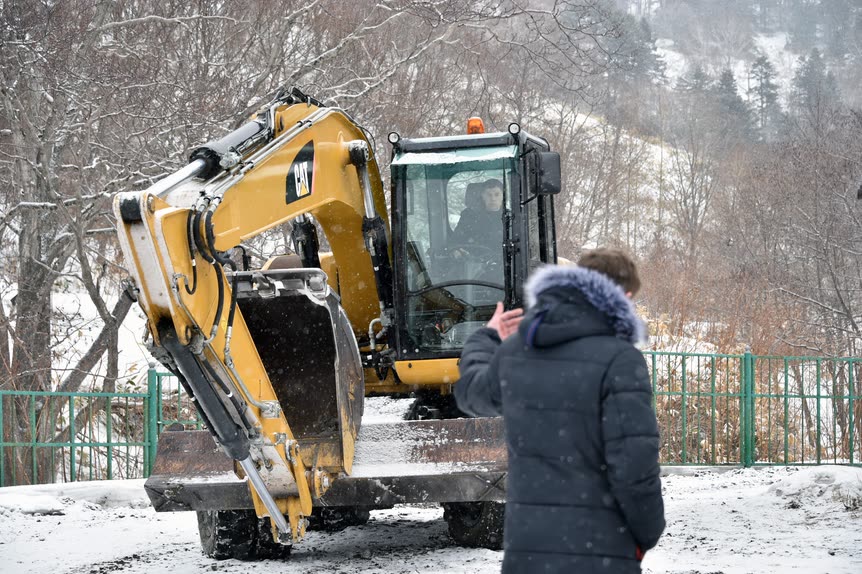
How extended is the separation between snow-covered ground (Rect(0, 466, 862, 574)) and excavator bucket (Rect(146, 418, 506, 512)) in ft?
1.77

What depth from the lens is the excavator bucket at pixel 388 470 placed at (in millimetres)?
6309

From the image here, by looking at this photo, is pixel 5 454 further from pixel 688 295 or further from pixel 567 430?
pixel 688 295

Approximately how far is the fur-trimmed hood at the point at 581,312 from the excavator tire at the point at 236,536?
4563mm

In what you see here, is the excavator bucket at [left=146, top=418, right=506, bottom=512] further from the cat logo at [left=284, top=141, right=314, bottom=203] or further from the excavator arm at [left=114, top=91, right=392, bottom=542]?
the cat logo at [left=284, top=141, right=314, bottom=203]

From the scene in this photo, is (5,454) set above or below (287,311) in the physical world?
below

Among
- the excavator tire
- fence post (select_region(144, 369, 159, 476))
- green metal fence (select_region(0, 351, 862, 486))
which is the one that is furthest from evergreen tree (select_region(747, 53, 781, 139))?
the excavator tire

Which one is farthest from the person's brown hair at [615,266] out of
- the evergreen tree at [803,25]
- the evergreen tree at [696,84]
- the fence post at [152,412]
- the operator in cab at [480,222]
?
the evergreen tree at [803,25]

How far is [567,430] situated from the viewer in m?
2.89

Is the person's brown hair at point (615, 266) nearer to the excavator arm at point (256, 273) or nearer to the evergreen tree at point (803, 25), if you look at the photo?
the excavator arm at point (256, 273)

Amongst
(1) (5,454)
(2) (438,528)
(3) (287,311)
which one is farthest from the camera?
(1) (5,454)

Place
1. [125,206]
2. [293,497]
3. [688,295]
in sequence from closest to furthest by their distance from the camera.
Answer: [125,206], [293,497], [688,295]

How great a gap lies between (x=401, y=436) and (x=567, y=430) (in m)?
3.81

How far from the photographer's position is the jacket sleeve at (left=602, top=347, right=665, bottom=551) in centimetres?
277

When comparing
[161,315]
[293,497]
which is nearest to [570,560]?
[161,315]
